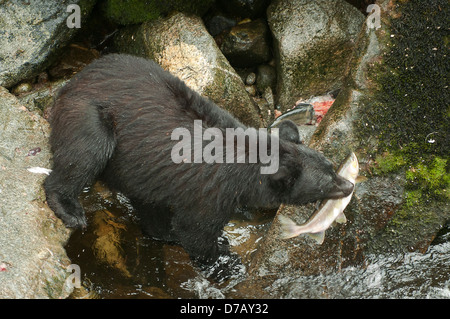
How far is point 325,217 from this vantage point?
201 inches

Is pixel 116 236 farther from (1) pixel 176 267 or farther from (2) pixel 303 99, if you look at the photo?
(2) pixel 303 99

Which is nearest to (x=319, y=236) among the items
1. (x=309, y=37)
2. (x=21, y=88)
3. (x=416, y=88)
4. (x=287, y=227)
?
(x=287, y=227)

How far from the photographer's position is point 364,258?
5570 mm

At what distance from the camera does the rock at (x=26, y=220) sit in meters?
4.50

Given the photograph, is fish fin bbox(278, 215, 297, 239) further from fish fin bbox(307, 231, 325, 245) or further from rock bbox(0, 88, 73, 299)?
rock bbox(0, 88, 73, 299)

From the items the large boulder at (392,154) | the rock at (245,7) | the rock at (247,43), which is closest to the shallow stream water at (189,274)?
the large boulder at (392,154)

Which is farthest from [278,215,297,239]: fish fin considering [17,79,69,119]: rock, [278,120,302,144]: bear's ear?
[17,79,69,119]: rock

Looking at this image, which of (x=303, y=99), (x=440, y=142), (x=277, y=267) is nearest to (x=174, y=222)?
(x=277, y=267)

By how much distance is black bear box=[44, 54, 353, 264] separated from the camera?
508 cm

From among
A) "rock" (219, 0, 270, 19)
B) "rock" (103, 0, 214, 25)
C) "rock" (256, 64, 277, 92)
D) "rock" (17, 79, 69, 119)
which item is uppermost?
"rock" (103, 0, 214, 25)

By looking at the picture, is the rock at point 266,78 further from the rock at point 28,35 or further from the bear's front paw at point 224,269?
the bear's front paw at point 224,269

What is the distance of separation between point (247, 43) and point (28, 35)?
3.06 m

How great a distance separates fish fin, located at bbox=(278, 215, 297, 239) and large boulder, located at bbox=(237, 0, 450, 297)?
133mm

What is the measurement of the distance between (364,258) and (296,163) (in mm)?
1317
